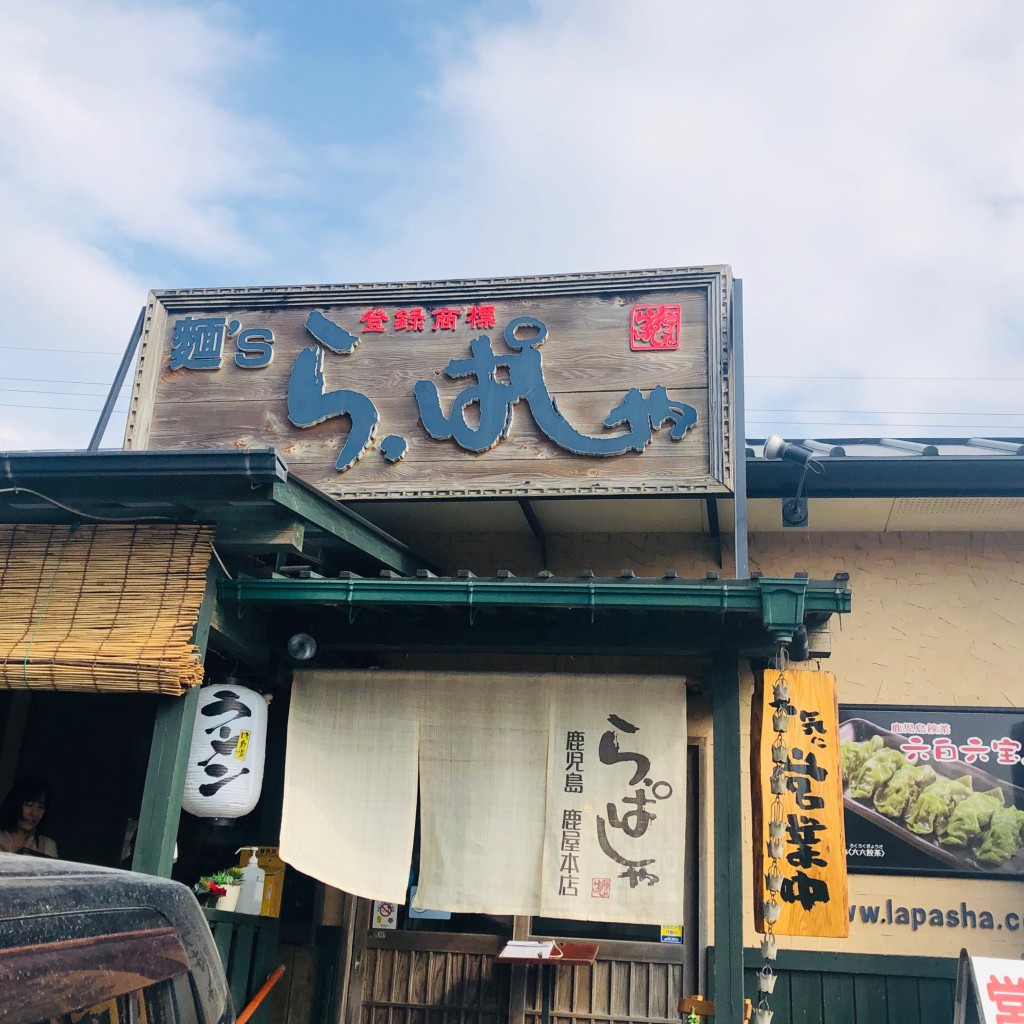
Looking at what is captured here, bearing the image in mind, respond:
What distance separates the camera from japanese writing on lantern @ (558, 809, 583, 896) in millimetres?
6383

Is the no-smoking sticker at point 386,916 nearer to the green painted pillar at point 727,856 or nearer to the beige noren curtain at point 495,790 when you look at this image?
the beige noren curtain at point 495,790

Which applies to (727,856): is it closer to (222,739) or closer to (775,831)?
(775,831)

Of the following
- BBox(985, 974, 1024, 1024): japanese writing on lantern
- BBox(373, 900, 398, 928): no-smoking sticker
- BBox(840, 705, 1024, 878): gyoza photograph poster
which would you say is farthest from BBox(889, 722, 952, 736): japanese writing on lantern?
BBox(373, 900, 398, 928): no-smoking sticker

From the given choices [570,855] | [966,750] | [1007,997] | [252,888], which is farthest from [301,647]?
[966,750]

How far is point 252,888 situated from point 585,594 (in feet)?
11.4

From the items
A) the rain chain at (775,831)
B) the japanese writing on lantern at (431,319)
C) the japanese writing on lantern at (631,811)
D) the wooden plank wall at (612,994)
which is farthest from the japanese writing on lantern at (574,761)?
the japanese writing on lantern at (431,319)

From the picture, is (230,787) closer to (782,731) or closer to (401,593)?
(401,593)

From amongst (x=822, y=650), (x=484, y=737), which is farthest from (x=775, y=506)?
(x=484, y=737)

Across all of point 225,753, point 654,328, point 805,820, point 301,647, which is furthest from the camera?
point 654,328

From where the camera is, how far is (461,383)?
25.5 feet

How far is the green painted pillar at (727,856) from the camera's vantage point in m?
5.84

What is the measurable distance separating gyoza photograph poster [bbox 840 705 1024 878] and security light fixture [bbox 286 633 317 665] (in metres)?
4.09

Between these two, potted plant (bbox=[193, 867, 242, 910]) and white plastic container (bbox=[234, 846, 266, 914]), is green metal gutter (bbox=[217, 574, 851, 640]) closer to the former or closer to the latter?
potted plant (bbox=[193, 867, 242, 910])

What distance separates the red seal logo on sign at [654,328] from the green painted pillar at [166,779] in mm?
3808
